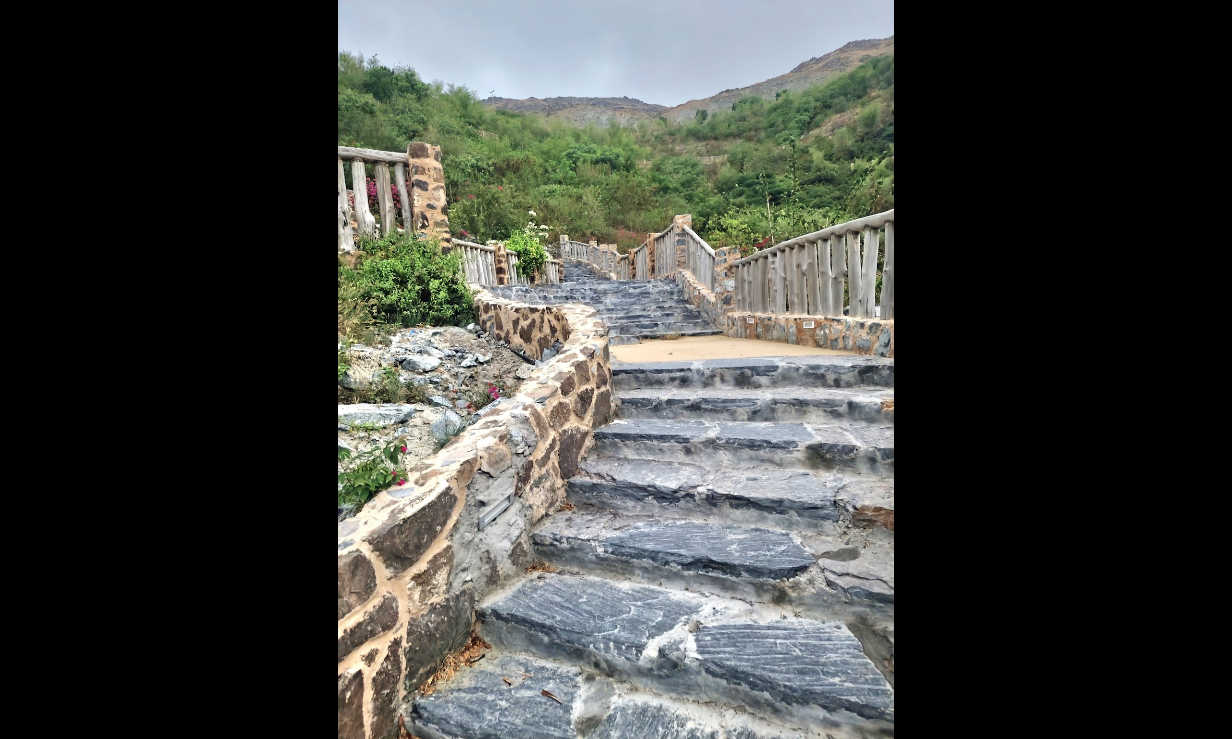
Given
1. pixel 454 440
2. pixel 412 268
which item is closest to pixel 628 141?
pixel 412 268

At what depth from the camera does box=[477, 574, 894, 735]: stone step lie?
140 centimetres

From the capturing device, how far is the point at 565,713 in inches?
58.5

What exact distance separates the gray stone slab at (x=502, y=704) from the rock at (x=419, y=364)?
274 centimetres

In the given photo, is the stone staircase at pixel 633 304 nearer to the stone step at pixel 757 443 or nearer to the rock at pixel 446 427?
the rock at pixel 446 427

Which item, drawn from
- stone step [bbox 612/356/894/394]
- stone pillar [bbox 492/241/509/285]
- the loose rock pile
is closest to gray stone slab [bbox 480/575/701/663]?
the loose rock pile

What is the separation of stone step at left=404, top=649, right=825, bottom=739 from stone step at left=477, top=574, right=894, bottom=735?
0.04 metres

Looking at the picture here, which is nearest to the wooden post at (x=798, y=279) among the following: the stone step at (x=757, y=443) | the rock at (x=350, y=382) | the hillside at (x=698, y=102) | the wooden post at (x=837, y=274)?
the wooden post at (x=837, y=274)

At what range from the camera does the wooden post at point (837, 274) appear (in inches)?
164

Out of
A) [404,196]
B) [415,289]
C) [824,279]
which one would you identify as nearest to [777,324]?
[824,279]
